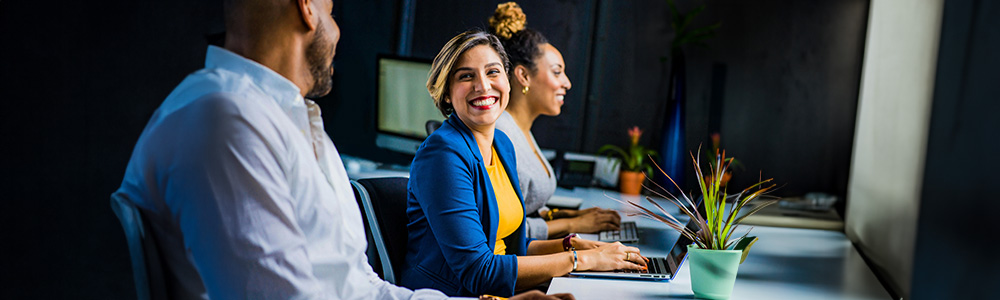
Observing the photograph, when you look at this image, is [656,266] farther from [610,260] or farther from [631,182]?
[631,182]

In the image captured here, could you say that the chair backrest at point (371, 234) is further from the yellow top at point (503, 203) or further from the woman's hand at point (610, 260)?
the woman's hand at point (610, 260)

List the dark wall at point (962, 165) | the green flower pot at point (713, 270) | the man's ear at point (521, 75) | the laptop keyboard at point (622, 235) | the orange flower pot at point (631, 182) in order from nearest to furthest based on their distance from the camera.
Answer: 1. the dark wall at point (962, 165)
2. the green flower pot at point (713, 270)
3. the laptop keyboard at point (622, 235)
4. the man's ear at point (521, 75)
5. the orange flower pot at point (631, 182)

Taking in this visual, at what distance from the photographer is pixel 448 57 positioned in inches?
68.3

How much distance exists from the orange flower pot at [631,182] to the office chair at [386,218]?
173 centimetres

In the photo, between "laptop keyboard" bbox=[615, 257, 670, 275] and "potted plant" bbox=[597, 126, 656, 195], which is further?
"potted plant" bbox=[597, 126, 656, 195]

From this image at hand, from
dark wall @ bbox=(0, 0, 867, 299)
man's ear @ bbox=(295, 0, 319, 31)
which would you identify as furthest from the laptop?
dark wall @ bbox=(0, 0, 867, 299)

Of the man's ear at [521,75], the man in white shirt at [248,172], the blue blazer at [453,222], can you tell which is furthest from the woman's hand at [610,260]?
the man's ear at [521,75]

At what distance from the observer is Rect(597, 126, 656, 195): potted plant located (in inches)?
128

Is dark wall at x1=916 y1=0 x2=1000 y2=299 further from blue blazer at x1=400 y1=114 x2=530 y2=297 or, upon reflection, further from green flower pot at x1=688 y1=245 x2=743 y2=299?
blue blazer at x1=400 y1=114 x2=530 y2=297

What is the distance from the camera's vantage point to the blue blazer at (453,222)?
59.6 inches

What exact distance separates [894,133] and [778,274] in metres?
0.56

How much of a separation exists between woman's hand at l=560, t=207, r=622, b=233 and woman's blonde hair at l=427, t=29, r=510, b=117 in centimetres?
68

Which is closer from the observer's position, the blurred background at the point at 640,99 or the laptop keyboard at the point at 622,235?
the blurred background at the point at 640,99

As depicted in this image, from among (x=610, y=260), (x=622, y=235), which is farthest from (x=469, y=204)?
(x=622, y=235)
